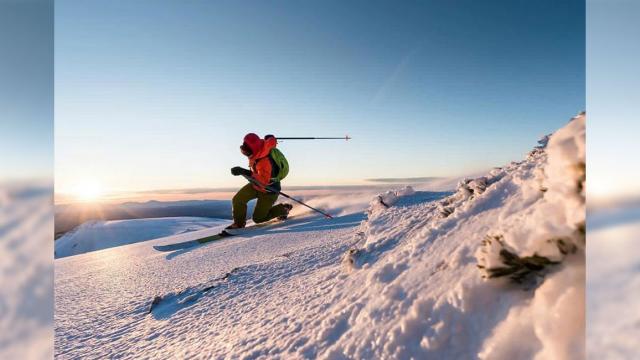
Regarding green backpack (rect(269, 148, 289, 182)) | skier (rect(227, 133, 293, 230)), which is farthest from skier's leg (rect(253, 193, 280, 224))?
green backpack (rect(269, 148, 289, 182))

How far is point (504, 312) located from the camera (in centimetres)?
100

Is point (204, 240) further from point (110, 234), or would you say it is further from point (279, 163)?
point (110, 234)

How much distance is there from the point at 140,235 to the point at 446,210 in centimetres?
1815

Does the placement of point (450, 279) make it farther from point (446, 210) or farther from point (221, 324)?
point (221, 324)

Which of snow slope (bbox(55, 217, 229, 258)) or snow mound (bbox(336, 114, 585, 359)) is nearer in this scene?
snow mound (bbox(336, 114, 585, 359))

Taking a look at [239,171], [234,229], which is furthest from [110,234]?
[239,171]

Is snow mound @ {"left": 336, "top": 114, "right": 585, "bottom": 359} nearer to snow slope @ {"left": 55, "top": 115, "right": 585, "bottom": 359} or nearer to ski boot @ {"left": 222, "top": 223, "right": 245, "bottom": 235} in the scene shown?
snow slope @ {"left": 55, "top": 115, "right": 585, "bottom": 359}

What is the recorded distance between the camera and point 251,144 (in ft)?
18.9

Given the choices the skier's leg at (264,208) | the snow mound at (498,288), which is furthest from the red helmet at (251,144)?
the snow mound at (498,288)

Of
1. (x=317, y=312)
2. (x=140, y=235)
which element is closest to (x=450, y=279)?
(x=317, y=312)

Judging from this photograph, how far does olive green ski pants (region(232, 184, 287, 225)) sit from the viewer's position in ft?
22.2

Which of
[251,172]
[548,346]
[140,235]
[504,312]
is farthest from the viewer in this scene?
[140,235]

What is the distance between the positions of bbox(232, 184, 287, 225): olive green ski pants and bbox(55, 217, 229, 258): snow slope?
10.4 metres

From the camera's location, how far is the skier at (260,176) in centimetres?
579
